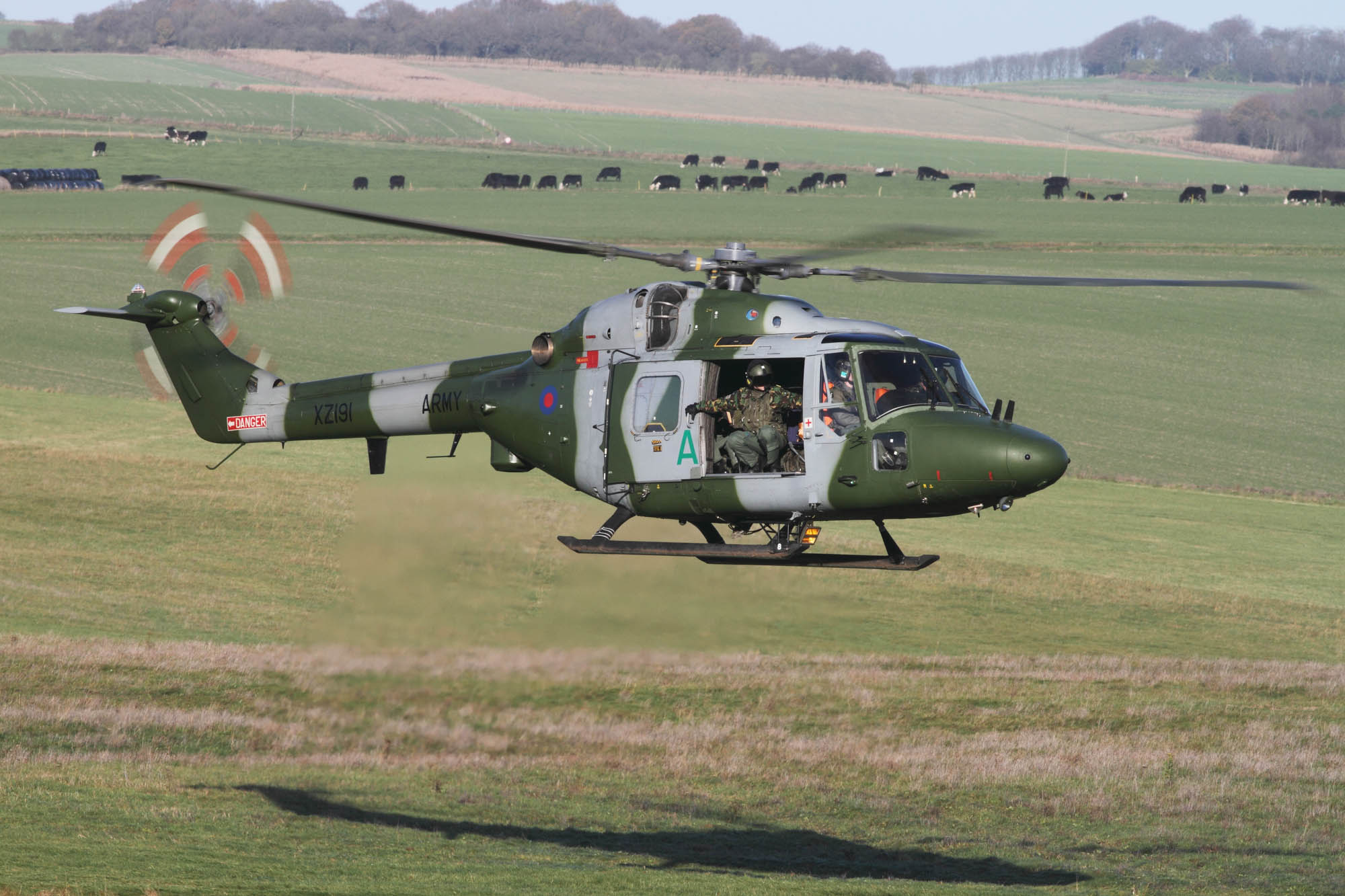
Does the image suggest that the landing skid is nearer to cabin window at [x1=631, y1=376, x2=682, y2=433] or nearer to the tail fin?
cabin window at [x1=631, y1=376, x2=682, y2=433]

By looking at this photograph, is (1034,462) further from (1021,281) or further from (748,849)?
(748,849)

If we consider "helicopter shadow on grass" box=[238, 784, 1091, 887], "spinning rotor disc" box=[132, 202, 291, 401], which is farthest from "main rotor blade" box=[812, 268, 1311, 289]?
"helicopter shadow on grass" box=[238, 784, 1091, 887]

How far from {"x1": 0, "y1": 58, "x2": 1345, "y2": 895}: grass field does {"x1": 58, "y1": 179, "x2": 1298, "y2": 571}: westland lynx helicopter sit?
51.7 inches

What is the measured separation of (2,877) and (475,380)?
27.2ft

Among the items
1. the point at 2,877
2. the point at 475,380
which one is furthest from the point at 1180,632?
the point at 2,877

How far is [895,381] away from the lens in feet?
57.6

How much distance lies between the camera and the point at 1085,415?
2331 inches

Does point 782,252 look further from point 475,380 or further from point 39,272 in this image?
point 475,380

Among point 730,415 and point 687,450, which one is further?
point 687,450

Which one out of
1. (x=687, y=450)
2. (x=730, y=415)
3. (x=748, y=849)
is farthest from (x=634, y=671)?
(x=730, y=415)

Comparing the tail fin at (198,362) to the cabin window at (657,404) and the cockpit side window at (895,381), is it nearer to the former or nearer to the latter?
the cabin window at (657,404)

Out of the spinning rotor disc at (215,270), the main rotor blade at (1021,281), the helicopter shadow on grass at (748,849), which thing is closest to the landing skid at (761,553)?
the main rotor blade at (1021,281)

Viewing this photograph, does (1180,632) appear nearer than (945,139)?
Yes

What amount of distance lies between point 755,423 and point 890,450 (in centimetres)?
176
